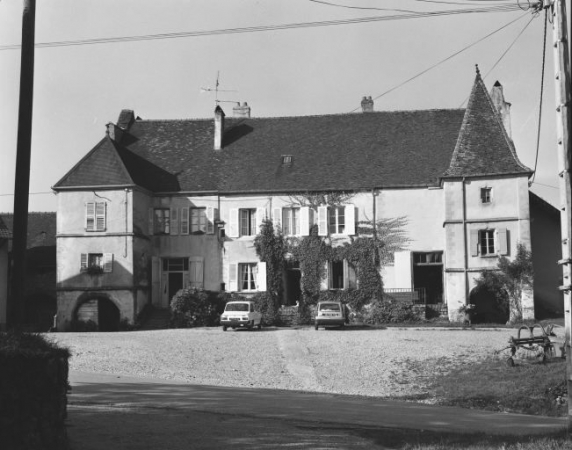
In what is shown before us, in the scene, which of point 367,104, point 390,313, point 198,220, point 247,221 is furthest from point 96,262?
point 367,104

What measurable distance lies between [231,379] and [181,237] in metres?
21.6

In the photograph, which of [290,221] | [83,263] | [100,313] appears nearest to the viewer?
[83,263]

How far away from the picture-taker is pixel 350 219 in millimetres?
41031

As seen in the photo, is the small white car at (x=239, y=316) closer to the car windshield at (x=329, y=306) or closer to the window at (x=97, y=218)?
the car windshield at (x=329, y=306)

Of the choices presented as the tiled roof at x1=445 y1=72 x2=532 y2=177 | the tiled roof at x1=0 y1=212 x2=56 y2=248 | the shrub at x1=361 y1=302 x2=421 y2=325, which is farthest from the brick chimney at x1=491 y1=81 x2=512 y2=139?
the tiled roof at x1=0 y1=212 x2=56 y2=248

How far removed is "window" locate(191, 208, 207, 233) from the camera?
139 feet

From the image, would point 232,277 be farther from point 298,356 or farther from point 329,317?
point 298,356

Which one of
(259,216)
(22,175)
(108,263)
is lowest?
(22,175)

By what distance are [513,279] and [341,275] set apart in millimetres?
8934

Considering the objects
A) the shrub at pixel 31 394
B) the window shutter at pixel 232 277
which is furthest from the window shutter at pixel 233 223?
the shrub at pixel 31 394

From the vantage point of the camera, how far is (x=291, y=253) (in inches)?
1639

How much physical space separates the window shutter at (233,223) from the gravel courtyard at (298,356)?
32.5ft

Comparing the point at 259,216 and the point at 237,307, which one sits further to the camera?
the point at 259,216

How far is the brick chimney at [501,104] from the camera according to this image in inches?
1653
